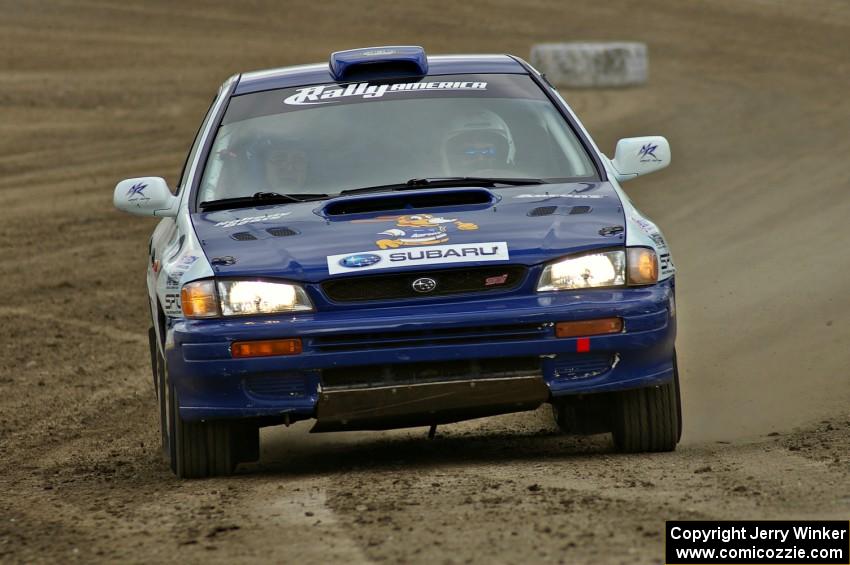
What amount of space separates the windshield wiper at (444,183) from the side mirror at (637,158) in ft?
1.37

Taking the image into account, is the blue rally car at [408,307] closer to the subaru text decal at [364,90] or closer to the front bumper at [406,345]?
the front bumper at [406,345]

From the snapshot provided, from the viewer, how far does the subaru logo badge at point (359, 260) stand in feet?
20.9

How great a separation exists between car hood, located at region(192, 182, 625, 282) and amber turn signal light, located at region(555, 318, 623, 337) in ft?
0.84

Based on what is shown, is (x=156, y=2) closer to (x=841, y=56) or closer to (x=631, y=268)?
(x=841, y=56)

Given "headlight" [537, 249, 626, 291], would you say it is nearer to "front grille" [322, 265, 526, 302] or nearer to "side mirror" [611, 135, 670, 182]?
"front grille" [322, 265, 526, 302]

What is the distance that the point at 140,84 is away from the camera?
78.8 feet

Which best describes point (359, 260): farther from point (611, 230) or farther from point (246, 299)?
point (611, 230)

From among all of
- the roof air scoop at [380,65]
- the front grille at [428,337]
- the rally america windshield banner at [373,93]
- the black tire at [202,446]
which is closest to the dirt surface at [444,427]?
the black tire at [202,446]

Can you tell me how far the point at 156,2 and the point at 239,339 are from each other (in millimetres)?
24680

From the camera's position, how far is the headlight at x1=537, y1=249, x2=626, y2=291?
6402mm

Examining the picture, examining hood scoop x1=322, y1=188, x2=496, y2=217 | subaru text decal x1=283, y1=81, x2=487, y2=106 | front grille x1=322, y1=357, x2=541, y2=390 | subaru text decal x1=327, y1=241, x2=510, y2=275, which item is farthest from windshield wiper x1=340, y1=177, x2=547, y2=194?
front grille x1=322, y1=357, x2=541, y2=390

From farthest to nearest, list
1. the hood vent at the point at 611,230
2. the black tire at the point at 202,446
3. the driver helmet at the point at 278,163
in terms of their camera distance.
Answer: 1. the driver helmet at the point at 278,163
2. the black tire at the point at 202,446
3. the hood vent at the point at 611,230

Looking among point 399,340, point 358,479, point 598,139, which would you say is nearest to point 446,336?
point 399,340

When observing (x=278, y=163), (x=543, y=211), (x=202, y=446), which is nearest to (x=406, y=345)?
(x=543, y=211)
